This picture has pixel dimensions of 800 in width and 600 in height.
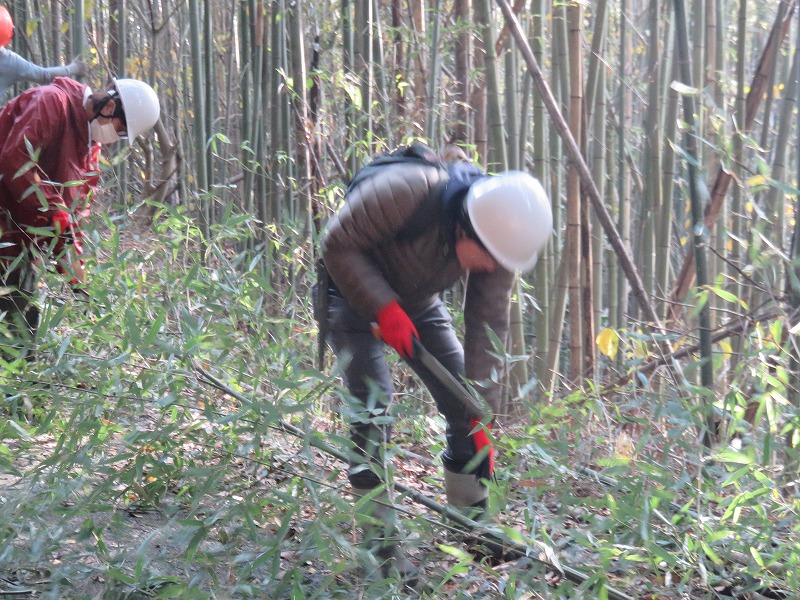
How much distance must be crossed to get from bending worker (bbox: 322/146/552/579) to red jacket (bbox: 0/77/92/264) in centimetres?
138

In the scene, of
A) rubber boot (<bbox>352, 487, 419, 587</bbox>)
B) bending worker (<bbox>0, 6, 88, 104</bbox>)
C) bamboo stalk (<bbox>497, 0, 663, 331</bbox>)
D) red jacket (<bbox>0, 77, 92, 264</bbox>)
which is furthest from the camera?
bending worker (<bbox>0, 6, 88, 104</bbox>)

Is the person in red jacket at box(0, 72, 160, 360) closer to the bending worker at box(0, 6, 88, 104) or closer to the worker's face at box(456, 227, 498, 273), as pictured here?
the bending worker at box(0, 6, 88, 104)

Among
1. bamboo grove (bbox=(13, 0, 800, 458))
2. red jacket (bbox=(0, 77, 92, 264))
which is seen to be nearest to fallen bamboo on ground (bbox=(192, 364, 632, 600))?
bamboo grove (bbox=(13, 0, 800, 458))

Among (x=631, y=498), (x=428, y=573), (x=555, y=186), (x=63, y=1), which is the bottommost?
(x=428, y=573)

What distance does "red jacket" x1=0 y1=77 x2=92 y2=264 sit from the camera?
3223 millimetres

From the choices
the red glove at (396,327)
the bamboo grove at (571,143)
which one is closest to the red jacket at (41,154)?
the bamboo grove at (571,143)

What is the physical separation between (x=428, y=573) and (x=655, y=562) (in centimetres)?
66

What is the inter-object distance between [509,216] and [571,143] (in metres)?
1.25

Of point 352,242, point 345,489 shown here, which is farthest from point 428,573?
point 352,242

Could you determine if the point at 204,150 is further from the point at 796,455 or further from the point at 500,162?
the point at 796,455

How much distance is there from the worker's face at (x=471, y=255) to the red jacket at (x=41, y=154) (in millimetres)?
1630

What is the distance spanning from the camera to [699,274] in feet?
8.28

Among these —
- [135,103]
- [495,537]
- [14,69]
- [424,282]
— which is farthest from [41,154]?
[495,537]

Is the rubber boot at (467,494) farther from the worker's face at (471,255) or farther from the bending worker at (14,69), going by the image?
the bending worker at (14,69)
